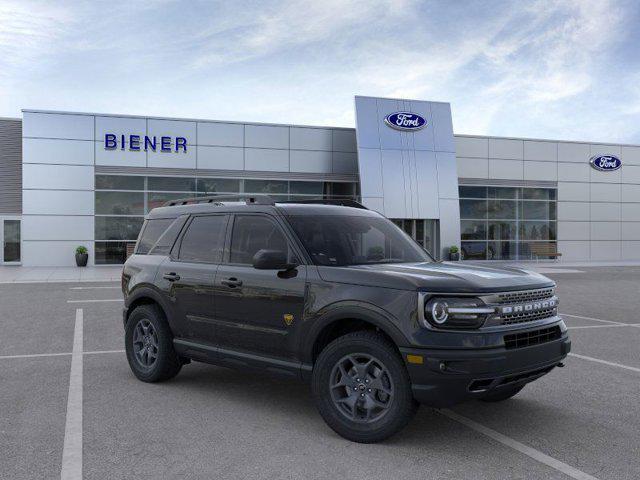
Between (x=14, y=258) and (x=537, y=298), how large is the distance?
27967mm

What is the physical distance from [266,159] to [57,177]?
9163mm

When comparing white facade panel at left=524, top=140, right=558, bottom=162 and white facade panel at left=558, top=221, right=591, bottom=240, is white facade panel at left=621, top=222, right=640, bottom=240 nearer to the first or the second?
white facade panel at left=558, top=221, right=591, bottom=240

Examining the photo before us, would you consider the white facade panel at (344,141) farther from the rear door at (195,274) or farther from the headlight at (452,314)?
the headlight at (452,314)

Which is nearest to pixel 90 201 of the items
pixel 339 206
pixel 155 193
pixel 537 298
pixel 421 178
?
→ pixel 155 193

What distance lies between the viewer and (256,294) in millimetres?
5168

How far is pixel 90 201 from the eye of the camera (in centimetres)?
2692

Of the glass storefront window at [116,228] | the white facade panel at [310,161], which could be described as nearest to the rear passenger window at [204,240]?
the glass storefront window at [116,228]

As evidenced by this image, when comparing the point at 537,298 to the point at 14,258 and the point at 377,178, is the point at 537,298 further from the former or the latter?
the point at 14,258

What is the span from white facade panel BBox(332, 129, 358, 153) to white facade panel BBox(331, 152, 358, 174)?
24cm

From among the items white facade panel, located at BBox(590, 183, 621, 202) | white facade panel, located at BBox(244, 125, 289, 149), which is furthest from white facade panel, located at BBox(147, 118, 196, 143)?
white facade panel, located at BBox(590, 183, 621, 202)

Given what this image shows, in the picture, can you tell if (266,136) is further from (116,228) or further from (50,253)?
(50,253)

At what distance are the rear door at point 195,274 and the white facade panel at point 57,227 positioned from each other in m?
22.3

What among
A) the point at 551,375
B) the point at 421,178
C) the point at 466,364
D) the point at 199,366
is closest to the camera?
the point at 466,364

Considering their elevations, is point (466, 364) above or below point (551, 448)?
above
